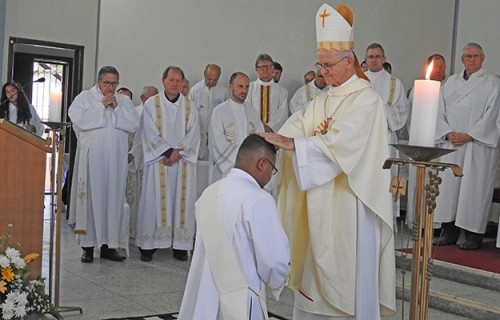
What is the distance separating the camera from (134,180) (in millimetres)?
8742

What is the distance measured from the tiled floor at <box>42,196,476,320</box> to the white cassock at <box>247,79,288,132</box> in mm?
3056

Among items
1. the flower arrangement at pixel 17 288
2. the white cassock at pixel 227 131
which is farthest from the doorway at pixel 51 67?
the flower arrangement at pixel 17 288

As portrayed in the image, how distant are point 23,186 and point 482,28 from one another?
741 cm

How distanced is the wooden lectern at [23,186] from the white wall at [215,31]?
19.8 ft

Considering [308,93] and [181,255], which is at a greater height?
[308,93]

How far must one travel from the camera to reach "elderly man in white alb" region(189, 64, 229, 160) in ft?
33.5

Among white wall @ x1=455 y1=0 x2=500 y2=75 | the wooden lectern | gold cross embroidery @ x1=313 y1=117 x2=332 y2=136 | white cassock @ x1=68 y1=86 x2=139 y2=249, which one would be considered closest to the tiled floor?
white cassock @ x1=68 y1=86 x2=139 y2=249

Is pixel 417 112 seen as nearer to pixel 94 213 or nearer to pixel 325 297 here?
pixel 325 297

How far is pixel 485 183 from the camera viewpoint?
7441mm

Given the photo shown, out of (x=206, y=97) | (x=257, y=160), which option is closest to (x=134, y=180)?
(x=206, y=97)

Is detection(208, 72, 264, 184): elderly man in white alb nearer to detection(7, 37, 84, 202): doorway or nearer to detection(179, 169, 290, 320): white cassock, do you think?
detection(7, 37, 84, 202): doorway

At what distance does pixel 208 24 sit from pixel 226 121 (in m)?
3.61

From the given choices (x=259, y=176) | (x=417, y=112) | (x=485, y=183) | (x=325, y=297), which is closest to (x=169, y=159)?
(x=485, y=183)

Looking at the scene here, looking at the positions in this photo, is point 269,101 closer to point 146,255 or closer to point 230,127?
point 230,127
